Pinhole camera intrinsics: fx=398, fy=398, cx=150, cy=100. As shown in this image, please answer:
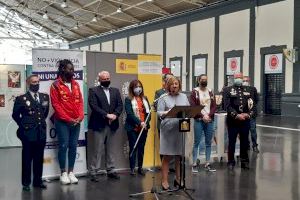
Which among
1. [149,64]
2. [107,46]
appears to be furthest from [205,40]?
[149,64]

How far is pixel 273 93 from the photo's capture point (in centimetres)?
1816

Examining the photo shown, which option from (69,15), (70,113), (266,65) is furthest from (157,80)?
(69,15)

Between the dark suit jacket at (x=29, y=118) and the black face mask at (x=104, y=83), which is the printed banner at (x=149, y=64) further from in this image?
the dark suit jacket at (x=29, y=118)

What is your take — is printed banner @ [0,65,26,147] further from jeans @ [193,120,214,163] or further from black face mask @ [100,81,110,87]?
jeans @ [193,120,214,163]

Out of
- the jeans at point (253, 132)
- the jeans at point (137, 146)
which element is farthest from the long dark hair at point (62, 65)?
the jeans at point (253, 132)

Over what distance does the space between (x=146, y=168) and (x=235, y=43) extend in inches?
557

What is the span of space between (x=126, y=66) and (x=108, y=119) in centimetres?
116

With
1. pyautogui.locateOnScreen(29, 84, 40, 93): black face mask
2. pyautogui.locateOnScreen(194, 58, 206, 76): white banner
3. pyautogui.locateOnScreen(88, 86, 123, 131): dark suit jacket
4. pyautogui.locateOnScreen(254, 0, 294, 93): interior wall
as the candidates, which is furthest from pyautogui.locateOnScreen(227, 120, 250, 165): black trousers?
pyautogui.locateOnScreen(194, 58, 206, 76): white banner

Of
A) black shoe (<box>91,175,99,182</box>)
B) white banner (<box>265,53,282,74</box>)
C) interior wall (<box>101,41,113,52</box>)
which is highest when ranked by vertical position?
interior wall (<box>101,41,113,52</box>)

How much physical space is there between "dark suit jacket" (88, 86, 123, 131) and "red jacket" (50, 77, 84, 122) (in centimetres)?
25

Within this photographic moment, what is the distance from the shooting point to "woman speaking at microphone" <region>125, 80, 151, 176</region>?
602 cm

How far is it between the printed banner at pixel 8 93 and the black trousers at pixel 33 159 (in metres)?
3.78

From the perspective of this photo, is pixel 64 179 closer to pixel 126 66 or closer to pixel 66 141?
pixel 66 141

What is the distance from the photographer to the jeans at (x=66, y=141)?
5.49 meters
